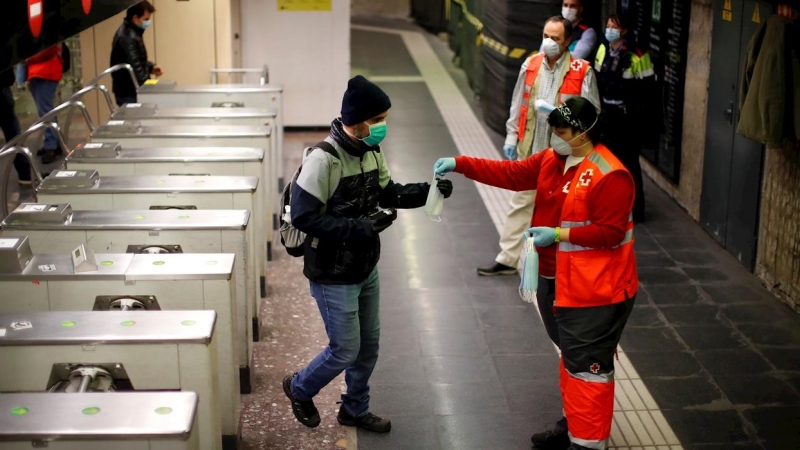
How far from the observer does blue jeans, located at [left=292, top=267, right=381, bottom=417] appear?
4.64 meters

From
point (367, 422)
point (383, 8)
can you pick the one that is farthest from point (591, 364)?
point (383, 8)

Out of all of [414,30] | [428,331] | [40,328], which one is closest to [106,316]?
[40,328]

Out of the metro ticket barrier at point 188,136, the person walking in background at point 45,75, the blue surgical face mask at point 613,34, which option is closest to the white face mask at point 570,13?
the blue surgical face mask at point 613,34

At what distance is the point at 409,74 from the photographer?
52.7ft

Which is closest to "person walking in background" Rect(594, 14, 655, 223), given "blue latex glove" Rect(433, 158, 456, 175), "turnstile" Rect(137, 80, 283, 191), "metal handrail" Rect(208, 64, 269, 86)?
"turnstile" Rect(137, 80, 283, 191)

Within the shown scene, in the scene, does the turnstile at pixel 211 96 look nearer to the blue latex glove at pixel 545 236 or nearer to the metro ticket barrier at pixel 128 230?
the metro ticket barrier at pixel 128 230

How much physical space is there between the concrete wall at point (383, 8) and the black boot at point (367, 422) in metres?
19.7

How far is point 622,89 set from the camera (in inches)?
321

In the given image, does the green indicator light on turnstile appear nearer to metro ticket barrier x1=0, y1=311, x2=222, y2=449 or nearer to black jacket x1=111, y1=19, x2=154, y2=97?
metro ticket barrier x1=0, y1=311, x2=222, y2=449

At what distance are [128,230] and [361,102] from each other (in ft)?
4.18

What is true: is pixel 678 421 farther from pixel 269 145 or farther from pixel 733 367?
pixel 269 145

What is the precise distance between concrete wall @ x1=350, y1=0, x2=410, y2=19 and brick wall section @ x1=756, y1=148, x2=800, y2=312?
695 inches

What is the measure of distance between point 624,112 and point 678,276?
153 cm

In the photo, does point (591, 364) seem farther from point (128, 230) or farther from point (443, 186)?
point (128, 230)
